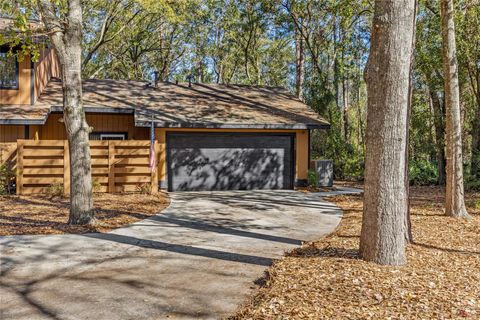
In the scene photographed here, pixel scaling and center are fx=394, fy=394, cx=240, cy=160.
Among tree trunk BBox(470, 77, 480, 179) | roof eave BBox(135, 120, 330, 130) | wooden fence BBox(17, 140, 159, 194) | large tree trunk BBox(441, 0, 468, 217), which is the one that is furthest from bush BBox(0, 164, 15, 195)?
tree trunk BBox(470, 77, 480, 179)

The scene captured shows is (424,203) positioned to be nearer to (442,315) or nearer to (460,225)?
(460,225)

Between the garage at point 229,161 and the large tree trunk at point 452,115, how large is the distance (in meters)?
6.42

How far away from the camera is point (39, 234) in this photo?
6.45 m

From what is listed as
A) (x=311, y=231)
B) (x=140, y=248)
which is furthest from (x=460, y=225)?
(x=140, y=248)

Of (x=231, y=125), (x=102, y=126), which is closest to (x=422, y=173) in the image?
(x=231, y=125)

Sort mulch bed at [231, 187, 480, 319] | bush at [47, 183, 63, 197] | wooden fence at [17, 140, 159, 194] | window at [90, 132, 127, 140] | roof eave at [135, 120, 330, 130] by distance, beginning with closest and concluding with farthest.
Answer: mulch bed at [231, 187, 480, 319]
bush at [47, 183, 63, 197]
wooden fence at [17, 140, 159, 194]
roof eave at [135, 120, 330, 130]
window at [90, 132, 127, 140]

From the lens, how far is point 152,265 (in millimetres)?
4898

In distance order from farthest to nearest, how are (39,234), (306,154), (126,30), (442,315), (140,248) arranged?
(126,30) < (306,154) < (39,234) < (140,248) < (442,315)

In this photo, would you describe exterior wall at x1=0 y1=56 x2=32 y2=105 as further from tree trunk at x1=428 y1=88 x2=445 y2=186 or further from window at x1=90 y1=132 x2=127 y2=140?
tree trunk at x1=428 y1=88 x2=445 y2=186

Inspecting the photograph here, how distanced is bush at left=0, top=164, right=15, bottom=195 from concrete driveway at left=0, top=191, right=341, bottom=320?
5.44m

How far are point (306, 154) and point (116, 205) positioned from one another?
7060 millimetres

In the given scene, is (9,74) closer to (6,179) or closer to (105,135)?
(105,135)

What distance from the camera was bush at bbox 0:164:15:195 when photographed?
10859 millimetres

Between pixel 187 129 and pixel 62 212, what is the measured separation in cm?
528
